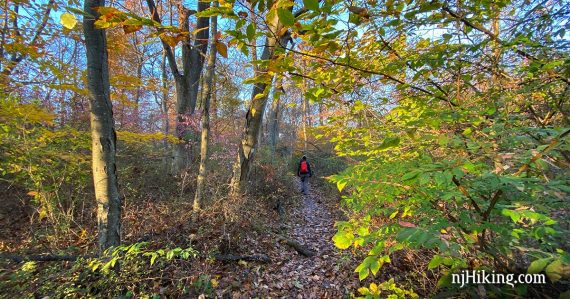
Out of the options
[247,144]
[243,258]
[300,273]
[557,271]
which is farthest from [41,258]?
[557,271]

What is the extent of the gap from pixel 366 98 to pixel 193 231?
13.6 feet

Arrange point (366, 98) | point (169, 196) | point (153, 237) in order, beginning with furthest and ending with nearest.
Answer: point (169, 196)
point (153, 237)
point (366, 98)

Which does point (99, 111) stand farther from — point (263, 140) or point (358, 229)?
point (263, 140)

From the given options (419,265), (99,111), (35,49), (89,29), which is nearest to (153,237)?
(99,111)

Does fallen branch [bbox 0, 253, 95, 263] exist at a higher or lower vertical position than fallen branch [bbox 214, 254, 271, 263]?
higher

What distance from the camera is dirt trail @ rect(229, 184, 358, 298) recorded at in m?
4.02

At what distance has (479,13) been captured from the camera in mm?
2236

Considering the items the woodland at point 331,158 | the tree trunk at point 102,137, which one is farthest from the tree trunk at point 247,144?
the tree trunk at point 102,137

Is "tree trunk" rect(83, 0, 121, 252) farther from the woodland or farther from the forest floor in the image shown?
the forest floor

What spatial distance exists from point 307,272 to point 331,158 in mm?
2461

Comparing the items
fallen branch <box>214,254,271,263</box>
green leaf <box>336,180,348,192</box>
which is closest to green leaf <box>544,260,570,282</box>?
green leaf <box>336,180,348,192</box>

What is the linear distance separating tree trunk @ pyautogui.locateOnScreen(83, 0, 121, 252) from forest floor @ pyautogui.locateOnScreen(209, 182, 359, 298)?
1775mm

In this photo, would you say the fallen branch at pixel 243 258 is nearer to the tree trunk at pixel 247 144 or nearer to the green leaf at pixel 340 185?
the tree trunk at pixel 247 144

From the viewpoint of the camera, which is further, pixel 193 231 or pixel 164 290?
pixel 193 231
